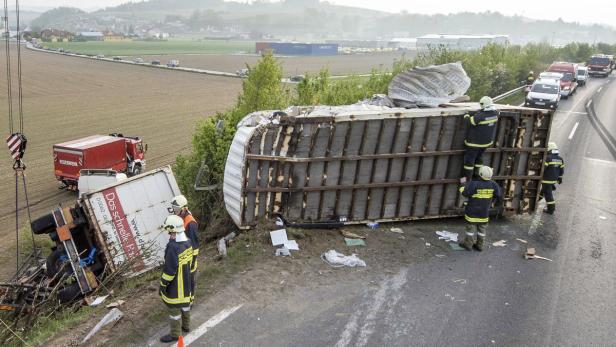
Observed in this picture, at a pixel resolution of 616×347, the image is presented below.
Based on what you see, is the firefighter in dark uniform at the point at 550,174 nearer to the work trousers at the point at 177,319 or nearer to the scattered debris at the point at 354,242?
the scattered debris at the point at 354,242

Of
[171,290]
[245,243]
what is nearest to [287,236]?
[245,243]

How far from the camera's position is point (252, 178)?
9.36 meters

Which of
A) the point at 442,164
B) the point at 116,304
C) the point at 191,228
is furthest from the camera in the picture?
the point at 442,164

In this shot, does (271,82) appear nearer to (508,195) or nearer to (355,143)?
(355,143)

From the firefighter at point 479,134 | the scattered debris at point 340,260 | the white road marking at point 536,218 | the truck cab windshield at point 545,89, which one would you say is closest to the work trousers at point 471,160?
the firefighter at point 479,134

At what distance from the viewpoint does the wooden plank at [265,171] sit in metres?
9.27

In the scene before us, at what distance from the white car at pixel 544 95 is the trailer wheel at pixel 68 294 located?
2505 centimetres

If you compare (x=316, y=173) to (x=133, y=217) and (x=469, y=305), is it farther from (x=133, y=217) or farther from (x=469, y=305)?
(x=469, y=305)

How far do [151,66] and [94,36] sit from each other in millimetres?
90904

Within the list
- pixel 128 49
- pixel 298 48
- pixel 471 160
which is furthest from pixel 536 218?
pixel 128 49

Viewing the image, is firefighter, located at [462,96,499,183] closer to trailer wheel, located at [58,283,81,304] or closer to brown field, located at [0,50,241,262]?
trailer wheel, located at [58,283,81,304]

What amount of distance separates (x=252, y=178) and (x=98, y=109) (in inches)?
1288

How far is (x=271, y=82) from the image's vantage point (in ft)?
45.6

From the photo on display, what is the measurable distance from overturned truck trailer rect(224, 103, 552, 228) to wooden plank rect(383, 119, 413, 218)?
0.02 m
